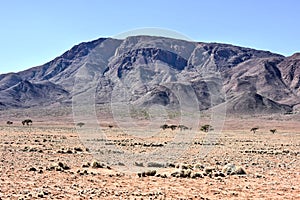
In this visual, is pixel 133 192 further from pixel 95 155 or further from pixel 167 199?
pixel 95 155

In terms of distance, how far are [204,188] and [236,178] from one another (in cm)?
392

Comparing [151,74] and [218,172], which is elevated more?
[151,74]

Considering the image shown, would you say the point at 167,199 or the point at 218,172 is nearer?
the point at 167,199

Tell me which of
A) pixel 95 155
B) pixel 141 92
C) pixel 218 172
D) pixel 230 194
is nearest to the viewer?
pixel 230 194

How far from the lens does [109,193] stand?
18.8m

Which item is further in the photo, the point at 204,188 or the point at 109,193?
the point at 204,188

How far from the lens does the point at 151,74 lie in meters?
196

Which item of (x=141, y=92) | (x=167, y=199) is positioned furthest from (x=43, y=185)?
(x=141, y=92)

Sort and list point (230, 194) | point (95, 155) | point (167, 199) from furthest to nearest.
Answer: point (95, 155) < point (230, 194) < point (167, 199)

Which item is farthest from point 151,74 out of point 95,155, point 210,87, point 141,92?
point 95,155

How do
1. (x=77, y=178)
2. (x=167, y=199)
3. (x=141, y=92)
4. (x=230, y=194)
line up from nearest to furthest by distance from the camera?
1. (x=167, y=199)
2. (x=230, y=194)
3. (x=77, y=178)
4. (x=141, y=92)

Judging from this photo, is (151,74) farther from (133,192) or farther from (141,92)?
(133,192)

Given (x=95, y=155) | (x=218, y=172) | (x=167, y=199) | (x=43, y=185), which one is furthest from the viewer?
(x=95, y=155)

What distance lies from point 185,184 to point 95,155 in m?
16.1
